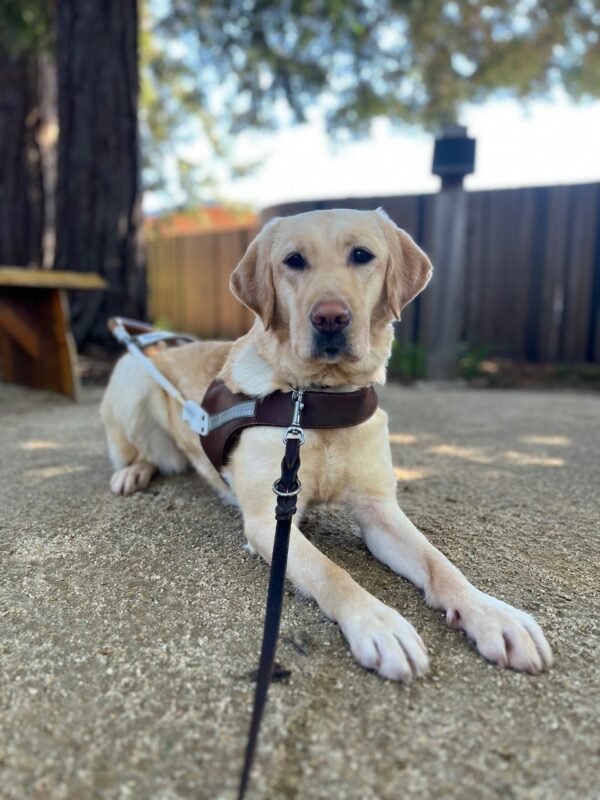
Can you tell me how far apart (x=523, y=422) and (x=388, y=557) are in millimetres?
2801

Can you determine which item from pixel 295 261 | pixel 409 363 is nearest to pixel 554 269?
pixel 409 363

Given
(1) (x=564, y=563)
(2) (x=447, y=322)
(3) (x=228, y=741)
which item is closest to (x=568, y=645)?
(1) (x=564, y=563)

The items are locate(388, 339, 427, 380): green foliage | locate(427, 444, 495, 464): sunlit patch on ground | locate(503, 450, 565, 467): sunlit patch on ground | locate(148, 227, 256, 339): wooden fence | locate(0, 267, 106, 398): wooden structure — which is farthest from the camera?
locate(148, 227, 256, 339): wooden fence

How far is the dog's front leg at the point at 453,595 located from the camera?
144cm

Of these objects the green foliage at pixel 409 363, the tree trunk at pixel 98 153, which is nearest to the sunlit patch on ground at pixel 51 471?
the tree trunk at pixel 98 153

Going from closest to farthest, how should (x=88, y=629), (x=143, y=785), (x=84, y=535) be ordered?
(x=143, y=785)
(x=88, y=629)
(x=84, y=535)

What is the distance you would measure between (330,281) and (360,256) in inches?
8.4

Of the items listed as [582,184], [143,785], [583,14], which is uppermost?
[583,14]

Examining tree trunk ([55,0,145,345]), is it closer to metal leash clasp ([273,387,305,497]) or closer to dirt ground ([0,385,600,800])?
dirt ground ([0,385,600,800])

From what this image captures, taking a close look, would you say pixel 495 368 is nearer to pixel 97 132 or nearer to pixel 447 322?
pixel 447 322

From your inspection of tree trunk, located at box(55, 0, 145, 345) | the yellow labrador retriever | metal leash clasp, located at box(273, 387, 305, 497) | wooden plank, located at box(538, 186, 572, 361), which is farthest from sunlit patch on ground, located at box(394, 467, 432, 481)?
wooden plank, located at box(538, 186, 572, 361)

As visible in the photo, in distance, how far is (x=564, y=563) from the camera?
1998 millimetres

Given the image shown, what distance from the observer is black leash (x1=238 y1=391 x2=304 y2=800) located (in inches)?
44.1

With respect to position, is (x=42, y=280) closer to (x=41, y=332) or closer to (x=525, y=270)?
(x=41, y=332)
